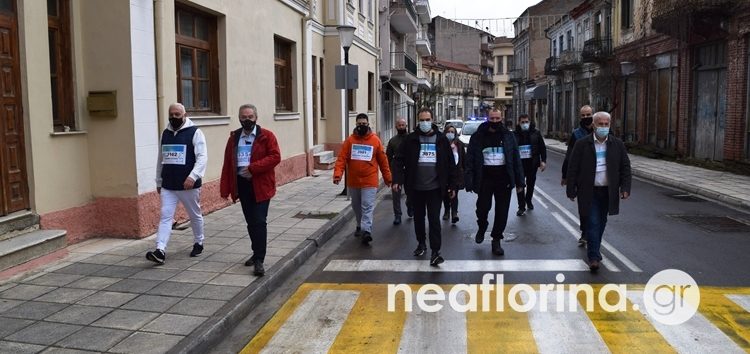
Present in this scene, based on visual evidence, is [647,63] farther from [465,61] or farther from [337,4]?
[465,61]

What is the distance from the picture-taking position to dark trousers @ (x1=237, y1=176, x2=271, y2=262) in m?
6.91

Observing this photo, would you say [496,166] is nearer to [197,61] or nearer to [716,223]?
[716,223]

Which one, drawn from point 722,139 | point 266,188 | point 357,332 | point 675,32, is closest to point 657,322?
point 357,332

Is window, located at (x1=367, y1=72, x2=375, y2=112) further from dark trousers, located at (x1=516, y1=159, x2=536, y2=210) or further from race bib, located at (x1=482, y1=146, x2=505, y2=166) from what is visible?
race bib, located at (x1=482, y1=146, x2=505, y2=166)

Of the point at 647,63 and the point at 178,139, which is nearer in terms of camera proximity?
the point at 178,139

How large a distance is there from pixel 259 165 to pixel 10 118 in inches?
110

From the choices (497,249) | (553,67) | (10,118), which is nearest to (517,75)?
(553,67)

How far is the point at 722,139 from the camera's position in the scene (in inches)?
758

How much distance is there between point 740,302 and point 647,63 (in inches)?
829

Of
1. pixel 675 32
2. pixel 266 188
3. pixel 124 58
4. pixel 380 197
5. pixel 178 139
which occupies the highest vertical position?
pixel 675 32

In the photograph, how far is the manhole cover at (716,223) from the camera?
9.87 metres

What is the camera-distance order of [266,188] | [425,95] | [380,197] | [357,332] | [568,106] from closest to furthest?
[357,332]
[266,188]
[380,197]
[568,106]
[425,95]

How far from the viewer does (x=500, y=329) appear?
17.3 ft

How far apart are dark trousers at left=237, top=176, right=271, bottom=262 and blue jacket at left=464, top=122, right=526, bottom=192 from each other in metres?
2.74
